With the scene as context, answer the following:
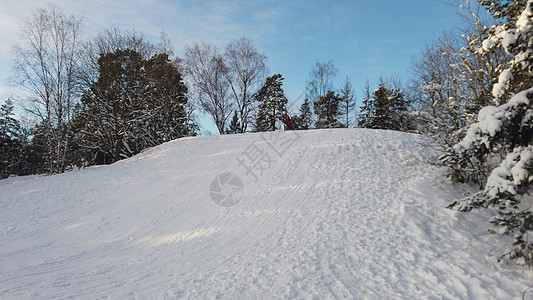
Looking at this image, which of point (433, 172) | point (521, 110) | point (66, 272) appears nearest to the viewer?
point (521, 110)

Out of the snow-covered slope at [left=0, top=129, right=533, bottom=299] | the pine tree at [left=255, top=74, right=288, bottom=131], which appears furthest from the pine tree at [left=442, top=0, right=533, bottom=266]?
the pine tree at [left=255, top=74, right=288, bottom=131]

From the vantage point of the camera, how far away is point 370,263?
168 inches

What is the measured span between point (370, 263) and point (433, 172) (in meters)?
4.98

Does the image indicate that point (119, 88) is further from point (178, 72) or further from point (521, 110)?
point (521, 110)

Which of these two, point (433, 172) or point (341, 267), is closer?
point (341, 267)

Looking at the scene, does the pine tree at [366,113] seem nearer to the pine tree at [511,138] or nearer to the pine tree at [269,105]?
the pine tree at [269,105]

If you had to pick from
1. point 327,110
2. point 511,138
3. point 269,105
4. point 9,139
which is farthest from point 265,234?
point 9,139

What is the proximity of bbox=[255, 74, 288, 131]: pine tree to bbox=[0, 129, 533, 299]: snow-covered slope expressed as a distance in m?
14.7

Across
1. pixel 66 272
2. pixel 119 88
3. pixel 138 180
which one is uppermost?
pixel 119 88

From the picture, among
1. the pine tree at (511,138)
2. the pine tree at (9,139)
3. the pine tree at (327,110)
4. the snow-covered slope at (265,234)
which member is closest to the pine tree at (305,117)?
the pine tree at (327,110)

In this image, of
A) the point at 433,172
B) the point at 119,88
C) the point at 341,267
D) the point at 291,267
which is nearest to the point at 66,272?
the point at 291,267

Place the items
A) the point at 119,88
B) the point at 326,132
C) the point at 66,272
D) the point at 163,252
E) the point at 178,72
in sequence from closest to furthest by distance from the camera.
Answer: the point at 66,272 < the point at 163,252 < the point at 326,132 < the point at 119,88 < the point at 178,72

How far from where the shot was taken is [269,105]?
25562 millimetres

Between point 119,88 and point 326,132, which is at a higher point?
point 119,88
